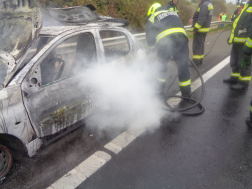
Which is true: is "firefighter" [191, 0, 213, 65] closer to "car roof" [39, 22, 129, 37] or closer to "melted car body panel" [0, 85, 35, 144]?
"car roof" [39, 22, 129, 37]

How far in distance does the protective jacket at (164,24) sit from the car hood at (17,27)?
2.03m

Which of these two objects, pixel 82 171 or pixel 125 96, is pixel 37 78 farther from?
pixel 125 96

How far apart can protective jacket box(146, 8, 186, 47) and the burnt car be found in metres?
1.02

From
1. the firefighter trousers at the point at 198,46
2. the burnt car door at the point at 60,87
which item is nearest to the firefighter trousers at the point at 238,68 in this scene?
the firefighter trousers at the point at 198,46

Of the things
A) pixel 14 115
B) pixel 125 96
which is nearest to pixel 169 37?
pixel 125 96

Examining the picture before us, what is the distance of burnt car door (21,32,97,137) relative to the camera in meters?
2.22

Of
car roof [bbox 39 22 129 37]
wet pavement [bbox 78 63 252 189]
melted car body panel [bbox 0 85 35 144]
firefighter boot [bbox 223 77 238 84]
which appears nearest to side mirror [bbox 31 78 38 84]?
melted car body panel [bbox 0 85 35 144]

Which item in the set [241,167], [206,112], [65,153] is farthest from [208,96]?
[65,153]

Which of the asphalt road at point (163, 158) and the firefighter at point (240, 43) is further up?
the firefighter at point (240, 43)

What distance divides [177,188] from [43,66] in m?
2.16

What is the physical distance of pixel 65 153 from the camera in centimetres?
260

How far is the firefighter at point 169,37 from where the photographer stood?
3.43 meters

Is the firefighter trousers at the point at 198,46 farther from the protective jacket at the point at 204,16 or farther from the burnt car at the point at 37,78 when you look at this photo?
the burnt car at the point at 37,78

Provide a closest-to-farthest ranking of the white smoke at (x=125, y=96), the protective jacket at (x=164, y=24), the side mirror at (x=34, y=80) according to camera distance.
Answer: the side mirror at (x=34, y=80), the white smoke at (x=125, y=96), the protective jacket at (x=164, y=24)
